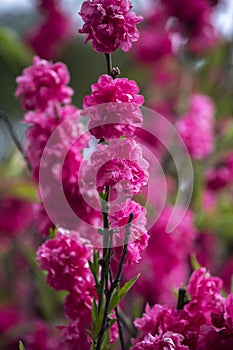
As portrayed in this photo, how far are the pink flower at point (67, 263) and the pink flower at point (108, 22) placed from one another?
0.17 meters

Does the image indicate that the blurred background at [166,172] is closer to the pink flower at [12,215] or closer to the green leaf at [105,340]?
the pink flower at [12,215]

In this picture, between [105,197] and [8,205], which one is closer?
[105,197]

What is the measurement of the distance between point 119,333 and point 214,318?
0.27ft

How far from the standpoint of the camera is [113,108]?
0.47 metres

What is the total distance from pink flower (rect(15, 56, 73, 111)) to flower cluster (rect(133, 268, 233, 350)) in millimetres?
205

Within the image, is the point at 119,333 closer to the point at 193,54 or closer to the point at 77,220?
the point at 77,220

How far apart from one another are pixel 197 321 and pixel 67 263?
0.39 ft

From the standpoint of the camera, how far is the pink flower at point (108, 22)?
0.47m

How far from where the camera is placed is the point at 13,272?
4.37 ft

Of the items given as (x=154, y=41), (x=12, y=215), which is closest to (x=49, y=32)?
(x=154, y=41)

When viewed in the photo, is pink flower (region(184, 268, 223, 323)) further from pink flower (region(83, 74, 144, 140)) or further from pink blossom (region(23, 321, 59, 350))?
pink blossom (region(23, 321, 59, 350))

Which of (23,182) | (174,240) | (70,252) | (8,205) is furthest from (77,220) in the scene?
(8,205)

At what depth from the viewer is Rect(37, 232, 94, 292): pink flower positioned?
55 cm

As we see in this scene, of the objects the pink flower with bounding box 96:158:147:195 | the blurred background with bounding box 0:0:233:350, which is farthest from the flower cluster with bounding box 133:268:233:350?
the blurred background with bounding box 0:0:233:350
